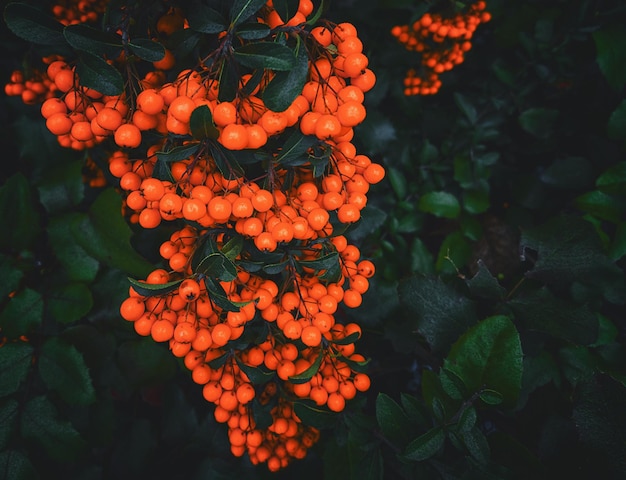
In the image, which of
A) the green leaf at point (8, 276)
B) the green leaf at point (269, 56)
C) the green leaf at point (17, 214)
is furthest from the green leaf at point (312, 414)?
the green leaf at point (17, 214)

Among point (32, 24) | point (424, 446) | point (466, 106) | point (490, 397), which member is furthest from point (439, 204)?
point (32, 24)

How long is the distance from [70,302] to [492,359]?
53.5 inches

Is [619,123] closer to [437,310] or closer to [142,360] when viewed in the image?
[437,310]

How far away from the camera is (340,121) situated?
67 cm

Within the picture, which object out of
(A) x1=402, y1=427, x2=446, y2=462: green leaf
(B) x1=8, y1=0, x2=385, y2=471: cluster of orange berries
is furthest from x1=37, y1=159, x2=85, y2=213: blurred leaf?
(A) x1=402, y1=427, x2=446, y2=462: green leaf

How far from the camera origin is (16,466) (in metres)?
1.13

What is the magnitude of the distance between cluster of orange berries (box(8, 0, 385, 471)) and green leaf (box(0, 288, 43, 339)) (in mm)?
706

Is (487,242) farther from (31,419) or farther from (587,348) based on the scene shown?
(31,419)

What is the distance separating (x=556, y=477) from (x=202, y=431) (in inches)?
46.1

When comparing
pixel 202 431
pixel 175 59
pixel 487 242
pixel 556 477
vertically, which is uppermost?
pixel 175 59

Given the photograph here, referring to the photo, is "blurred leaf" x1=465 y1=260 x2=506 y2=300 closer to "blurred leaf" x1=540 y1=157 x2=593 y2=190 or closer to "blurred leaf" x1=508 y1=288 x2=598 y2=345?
"blurred leaf" x1=508 y1=288 x2=598 y2=345

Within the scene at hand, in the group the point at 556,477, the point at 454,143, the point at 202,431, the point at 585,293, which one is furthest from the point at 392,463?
the point at 454,143

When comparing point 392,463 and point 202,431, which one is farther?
point 202,431

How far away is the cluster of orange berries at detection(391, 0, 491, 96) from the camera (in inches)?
59.4
